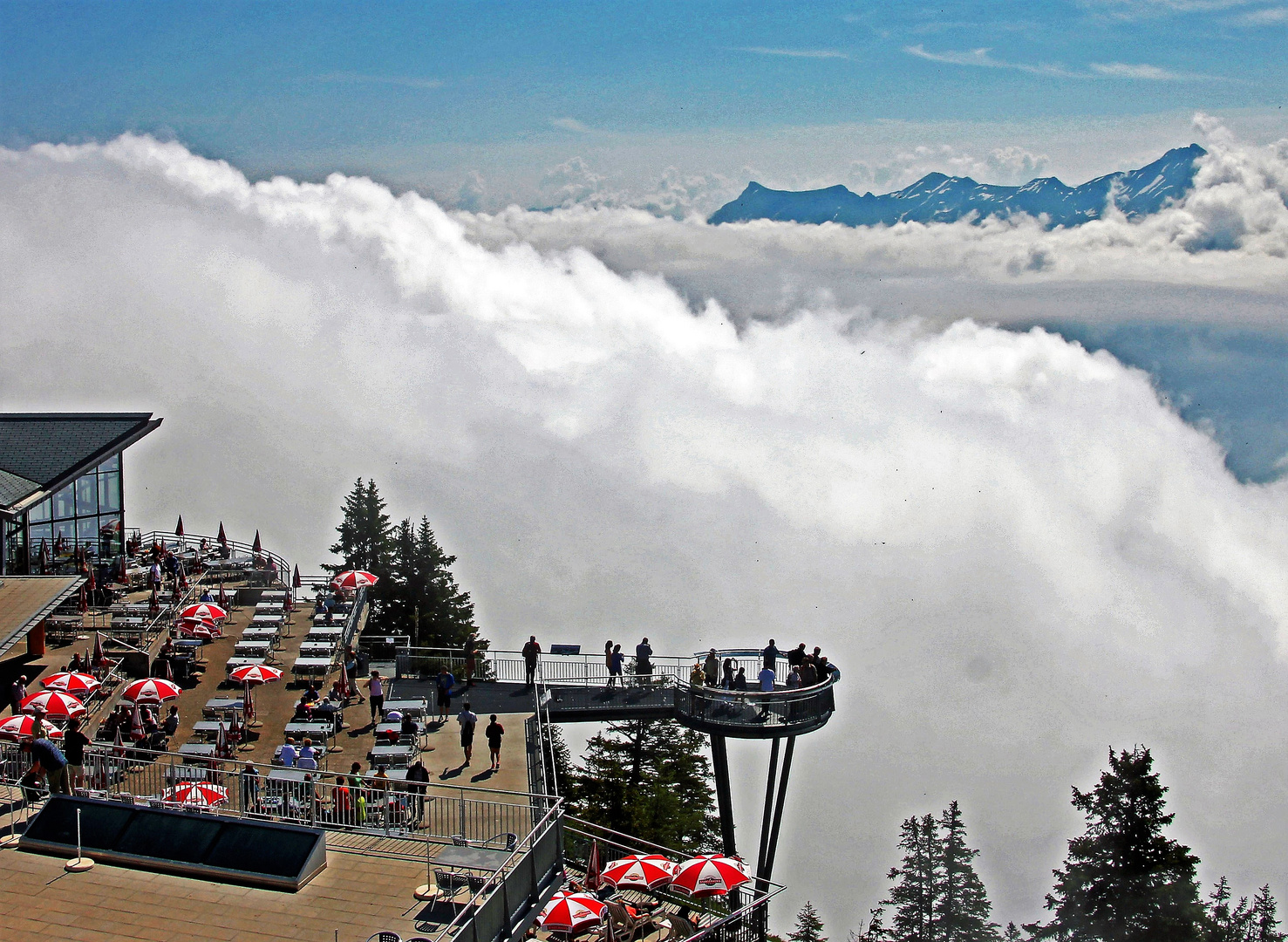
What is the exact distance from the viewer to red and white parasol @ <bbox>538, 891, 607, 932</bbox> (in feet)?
70.7

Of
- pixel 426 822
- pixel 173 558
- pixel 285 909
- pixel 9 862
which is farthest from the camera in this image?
pixel 173 558

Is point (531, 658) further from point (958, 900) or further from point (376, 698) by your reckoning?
point (958, 900)

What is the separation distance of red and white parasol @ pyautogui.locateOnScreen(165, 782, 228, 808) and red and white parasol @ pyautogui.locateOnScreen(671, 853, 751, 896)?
9.48m

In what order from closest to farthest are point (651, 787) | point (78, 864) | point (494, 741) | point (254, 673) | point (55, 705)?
point (78, 864)
point (55, 705)
point (494, 741)
point (254, 673)
point (651, 787)

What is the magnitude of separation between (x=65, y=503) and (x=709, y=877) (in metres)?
30.3

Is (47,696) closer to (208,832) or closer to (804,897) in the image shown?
(208,832)

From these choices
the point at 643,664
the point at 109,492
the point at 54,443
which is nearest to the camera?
the point at 643,664

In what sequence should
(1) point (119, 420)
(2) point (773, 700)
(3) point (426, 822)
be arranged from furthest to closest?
(1) point (119, 420)
(2) point (773, 700)
(3) point (426, 822)

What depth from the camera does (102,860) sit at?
771 inches

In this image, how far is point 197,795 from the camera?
70.4 feet

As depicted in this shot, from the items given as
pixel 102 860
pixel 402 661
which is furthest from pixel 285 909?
pixel 402 661

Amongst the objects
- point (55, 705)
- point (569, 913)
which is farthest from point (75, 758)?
point (569, 913)

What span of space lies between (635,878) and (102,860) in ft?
35.6

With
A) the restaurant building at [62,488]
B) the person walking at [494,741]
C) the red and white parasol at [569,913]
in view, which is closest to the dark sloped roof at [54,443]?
the restaurant building at [62,488]
